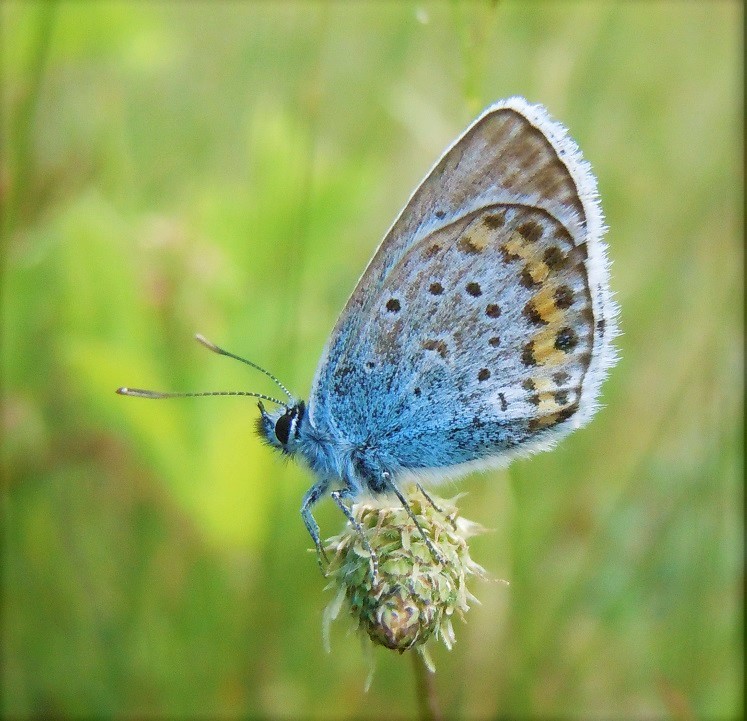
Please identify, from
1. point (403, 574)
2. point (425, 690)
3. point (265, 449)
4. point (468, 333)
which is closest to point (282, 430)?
point (265, 449)

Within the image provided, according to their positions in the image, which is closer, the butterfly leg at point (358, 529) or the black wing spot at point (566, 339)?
the butterfly leg at point (358, 529)

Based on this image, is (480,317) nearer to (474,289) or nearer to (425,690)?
(474,289)

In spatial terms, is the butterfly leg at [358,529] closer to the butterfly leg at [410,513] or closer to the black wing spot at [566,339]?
the butterfly leg at [410,513]

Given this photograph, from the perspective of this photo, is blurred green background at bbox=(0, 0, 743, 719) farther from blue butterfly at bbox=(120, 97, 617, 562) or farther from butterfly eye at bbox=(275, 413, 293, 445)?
butterfly eye at bbox=(275, 413, 293, 445)

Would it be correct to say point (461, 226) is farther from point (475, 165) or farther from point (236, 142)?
point (236, 142)

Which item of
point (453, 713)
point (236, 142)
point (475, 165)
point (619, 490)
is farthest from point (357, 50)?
point (453, 713)

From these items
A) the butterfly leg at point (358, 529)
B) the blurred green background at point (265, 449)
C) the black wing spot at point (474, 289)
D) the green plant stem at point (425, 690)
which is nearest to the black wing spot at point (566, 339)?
the black wing spot at point (474, 289)

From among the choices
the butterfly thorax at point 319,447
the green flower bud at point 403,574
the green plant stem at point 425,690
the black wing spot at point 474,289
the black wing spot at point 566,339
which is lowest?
the green plant stem at point 425,690
